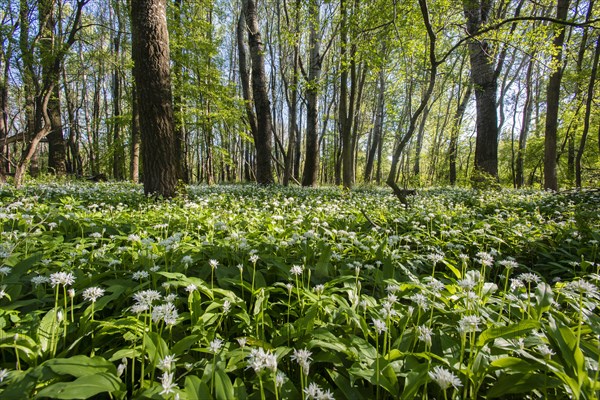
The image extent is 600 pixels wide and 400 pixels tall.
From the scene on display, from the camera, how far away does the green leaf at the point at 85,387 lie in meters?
0.98

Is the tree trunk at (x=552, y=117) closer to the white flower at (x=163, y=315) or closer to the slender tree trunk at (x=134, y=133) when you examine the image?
the white flower at (x=163, y=315)

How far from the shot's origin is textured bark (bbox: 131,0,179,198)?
520 cm

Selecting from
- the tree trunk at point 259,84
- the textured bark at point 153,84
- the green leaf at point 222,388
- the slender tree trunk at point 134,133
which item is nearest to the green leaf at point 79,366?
the green leaf at point 222,388

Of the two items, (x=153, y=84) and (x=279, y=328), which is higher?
(x=153, y=84)

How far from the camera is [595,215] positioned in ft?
13.7

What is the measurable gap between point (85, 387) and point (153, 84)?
213 inches

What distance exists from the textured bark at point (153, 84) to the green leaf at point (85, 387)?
15.9 ft

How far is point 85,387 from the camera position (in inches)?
40.2

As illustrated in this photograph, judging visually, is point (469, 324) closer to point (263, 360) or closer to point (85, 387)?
point (263, 360)

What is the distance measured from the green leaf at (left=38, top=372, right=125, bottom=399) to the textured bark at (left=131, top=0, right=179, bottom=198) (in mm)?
4850

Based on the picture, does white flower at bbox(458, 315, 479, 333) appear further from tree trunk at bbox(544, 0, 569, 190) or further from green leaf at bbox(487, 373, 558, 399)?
tree trunk at bbox(544, 0, 569, 190)

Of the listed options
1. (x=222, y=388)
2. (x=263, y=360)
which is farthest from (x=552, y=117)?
(x=222, y=388)

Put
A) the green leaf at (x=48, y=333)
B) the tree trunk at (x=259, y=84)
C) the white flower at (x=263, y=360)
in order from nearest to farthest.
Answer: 1. the white flower at (x=263, y=360)
2. the green leaf at (x=48, y=333)
3. the tree trunk at (x=259, y=84)

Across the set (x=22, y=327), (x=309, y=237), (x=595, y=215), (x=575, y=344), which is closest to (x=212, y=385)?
(x=22, y=327)
